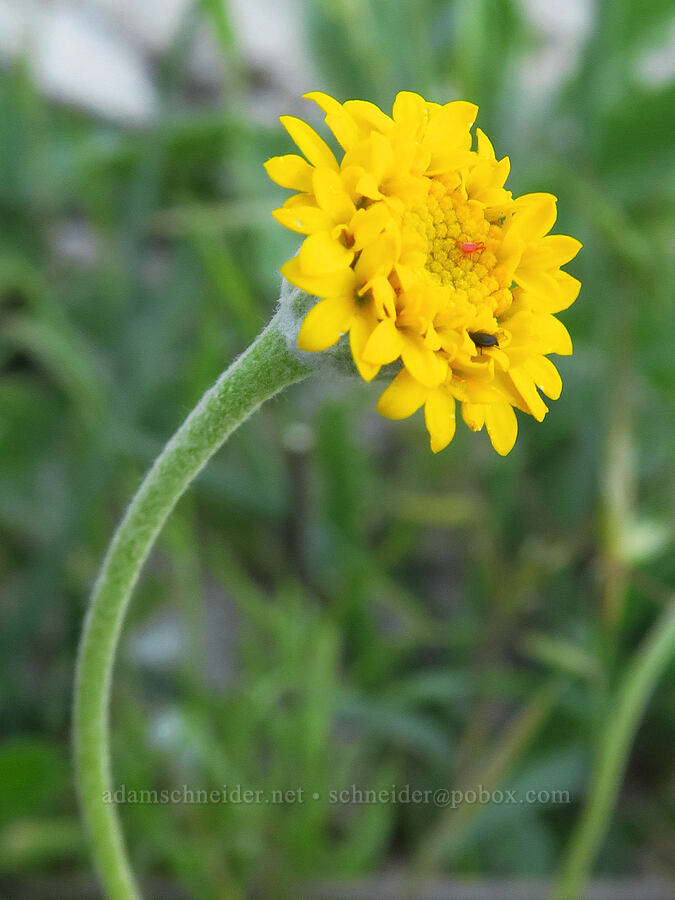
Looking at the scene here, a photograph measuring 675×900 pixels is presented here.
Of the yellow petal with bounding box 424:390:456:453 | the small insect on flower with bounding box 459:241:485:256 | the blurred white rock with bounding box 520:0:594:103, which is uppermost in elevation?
the blurred white rock with bounding box 520:0:594:103

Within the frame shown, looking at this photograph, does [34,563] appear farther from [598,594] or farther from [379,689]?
[598,594]

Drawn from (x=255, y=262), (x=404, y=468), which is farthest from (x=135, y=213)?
(x=404, y=468)

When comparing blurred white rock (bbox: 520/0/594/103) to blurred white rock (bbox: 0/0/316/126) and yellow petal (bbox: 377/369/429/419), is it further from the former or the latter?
yellow petal (bbox: 377/369/429/419)

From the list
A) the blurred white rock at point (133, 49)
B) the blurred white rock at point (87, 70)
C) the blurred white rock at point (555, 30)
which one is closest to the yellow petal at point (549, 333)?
the blurred white rock at point (133, 49)

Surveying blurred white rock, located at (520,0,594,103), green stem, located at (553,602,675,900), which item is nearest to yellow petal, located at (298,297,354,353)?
green stem, located at (553,602,675,900)

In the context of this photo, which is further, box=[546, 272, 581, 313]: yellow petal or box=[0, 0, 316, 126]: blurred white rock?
box=[0, 0, 316, 126]: blurred white rock

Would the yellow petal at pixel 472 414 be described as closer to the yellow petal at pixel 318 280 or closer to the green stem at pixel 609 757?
the yellow petal at pixel 318 280

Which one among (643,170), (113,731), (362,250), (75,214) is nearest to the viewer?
(362,250)

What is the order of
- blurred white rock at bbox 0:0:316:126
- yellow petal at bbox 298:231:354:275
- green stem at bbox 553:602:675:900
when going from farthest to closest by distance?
blurred white rock at bbox 0:0:316:126 < green stem at bbox 553:602:675:900 < yellow petal at bbox 298:231:354:275

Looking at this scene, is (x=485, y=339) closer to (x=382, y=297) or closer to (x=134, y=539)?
(x=382, y=297)
